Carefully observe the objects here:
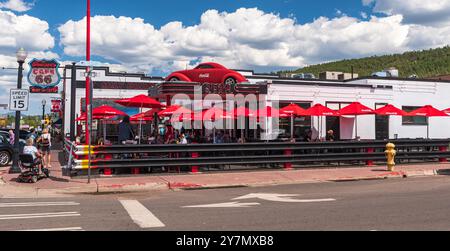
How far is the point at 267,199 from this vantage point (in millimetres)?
10719

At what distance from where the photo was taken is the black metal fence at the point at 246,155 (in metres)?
14.7

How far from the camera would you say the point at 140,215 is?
852 cm

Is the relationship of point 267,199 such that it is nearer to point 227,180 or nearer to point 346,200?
point 346,200

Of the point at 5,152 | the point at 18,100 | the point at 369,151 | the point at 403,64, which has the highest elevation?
the point at 403,64

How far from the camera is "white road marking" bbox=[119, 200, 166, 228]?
7.62m

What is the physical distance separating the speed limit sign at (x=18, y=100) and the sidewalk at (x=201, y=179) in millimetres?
2332

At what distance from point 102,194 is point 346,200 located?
20.2ft

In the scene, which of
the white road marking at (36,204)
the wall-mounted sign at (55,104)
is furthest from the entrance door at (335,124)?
the wall-mounted sign at (55,104)

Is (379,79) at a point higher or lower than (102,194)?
higher

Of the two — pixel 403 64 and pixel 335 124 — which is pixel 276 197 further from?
pixel 403 64

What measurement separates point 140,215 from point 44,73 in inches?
915

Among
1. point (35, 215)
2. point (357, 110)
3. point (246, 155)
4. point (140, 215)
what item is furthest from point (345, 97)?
point (35, 215)
